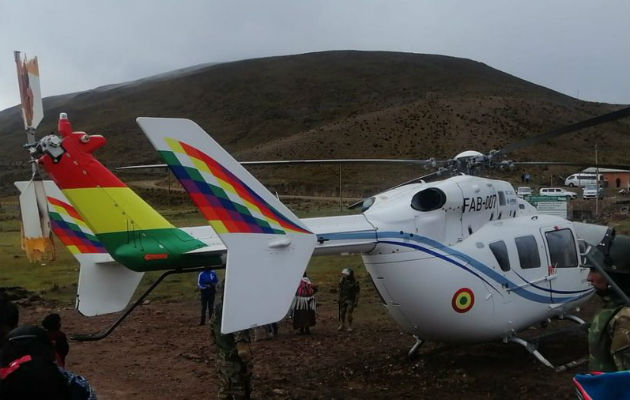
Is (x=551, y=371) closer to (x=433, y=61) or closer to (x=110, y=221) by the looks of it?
(x=110, y=221)

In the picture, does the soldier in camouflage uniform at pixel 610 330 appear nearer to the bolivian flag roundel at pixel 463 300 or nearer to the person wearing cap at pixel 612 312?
the person wearing cap at pixel 612 312

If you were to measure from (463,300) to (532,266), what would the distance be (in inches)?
58.2

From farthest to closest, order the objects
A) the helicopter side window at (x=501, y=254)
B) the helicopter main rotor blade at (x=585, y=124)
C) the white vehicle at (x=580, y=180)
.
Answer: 1. the white vehicle at (x=580, y=180)
2. the helicopter side window at (x=501, y=254)
3. the helicopter main rotor blade at (x=585, y=124)

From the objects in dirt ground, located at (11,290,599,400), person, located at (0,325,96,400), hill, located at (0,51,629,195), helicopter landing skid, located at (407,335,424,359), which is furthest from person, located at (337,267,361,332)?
hill, located at (0,51,629,195)

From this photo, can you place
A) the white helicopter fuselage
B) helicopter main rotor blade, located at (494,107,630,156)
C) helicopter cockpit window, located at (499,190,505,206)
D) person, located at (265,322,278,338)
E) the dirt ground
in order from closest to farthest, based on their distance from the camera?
helicopter main rotor blade, located at (494,107,630,156) < the white helicopter fuselage < the dirt ground < helicopter cockpit window, located at (499,190,505,206) < person, located at (265,322,278,338)

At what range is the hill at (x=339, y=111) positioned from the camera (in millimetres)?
72062

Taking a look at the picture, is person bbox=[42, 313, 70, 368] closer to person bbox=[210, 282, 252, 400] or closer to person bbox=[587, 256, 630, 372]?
person bbox=[210, 282, 252, 400]

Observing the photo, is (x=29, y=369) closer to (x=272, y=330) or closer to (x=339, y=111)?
(x=272, y=330)

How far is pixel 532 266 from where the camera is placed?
26.6 feet

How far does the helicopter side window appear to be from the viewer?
7.75m

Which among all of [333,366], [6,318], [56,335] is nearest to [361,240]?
[333,366]

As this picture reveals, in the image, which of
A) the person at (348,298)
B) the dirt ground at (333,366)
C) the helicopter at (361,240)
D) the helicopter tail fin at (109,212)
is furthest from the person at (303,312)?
the helicopter tail fin at (109,212)

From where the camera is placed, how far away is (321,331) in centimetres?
1116

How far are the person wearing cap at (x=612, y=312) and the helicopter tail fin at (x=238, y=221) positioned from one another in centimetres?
278
